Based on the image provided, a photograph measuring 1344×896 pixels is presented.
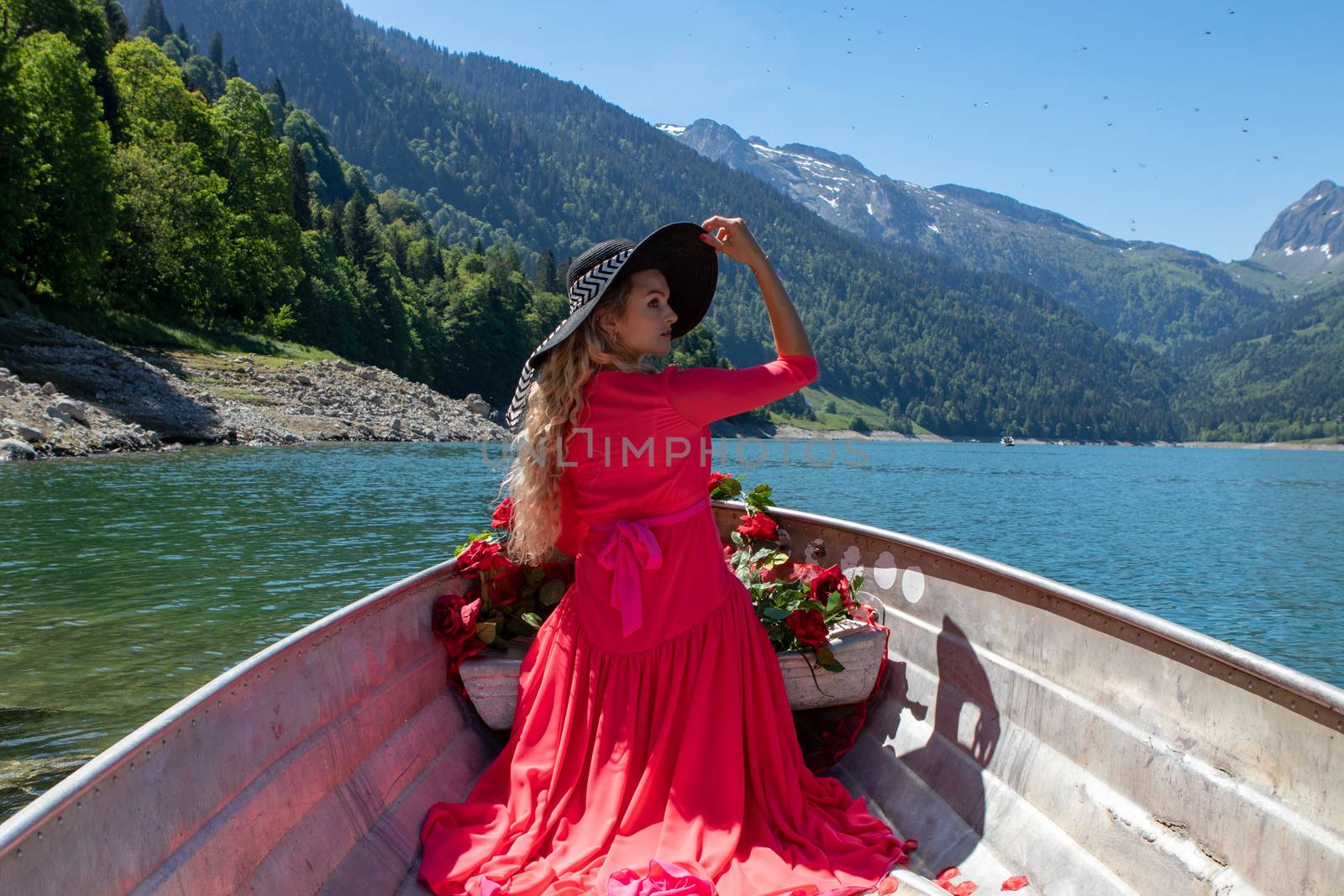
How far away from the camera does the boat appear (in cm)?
251

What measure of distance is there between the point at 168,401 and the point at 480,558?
129 feet

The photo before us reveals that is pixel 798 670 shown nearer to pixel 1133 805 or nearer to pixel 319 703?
pixel 1133 805

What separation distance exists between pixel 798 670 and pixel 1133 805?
1.71 metres

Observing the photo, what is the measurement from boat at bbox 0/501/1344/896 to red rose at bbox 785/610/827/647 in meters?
0.66

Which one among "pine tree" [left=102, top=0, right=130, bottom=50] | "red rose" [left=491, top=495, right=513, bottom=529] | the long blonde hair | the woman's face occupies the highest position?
"pine tree" [left=102, top=0, right=130, bottom=50]

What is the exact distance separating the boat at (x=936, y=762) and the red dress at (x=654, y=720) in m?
0.36

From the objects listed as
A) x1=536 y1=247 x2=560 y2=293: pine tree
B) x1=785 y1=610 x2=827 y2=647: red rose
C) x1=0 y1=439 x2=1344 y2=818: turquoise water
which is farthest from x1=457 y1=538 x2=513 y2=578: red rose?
x1=536 y1=247 x2=560 y2=293: pine tree

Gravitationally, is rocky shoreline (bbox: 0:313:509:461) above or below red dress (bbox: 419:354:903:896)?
below

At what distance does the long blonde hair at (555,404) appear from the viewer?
389cm

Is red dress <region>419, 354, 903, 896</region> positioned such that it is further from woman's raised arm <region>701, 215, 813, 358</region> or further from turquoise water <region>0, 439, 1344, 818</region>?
turquoise water <region>0, 439, 1344, 818</region>

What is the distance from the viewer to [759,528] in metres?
6.39

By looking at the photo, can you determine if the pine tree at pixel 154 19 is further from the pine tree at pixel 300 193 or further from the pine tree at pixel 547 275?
the pine tree at pixel 300 193

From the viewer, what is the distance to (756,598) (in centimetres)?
500

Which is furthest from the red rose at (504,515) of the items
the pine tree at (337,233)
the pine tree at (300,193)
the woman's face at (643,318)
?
the pine tree at (337,233)
